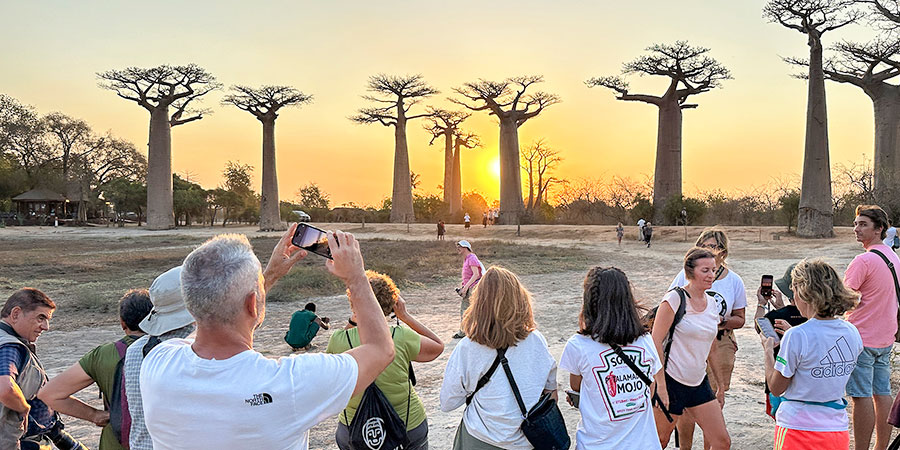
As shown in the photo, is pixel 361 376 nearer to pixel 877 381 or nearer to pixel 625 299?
pixel 625 299

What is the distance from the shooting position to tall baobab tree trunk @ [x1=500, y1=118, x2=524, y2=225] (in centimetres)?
5181

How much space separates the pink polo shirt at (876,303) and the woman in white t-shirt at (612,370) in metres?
2.20

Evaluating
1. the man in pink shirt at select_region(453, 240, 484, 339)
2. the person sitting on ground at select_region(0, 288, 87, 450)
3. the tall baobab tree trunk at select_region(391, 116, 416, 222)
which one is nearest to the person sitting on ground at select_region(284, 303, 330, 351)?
the man in pink shirt at select_region(453, 240, 484, 339)

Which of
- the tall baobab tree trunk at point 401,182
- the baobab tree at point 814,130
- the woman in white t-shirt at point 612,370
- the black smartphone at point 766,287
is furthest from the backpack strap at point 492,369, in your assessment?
the tall baobab tree trunk at point 401,182

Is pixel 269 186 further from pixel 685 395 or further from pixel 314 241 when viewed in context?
pixel 314 241

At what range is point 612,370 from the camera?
279 centimetres

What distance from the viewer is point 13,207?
57719mm

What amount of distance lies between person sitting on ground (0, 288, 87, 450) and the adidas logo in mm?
3952

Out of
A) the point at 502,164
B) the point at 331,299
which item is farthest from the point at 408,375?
the point at 502,164

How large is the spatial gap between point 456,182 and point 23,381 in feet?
216

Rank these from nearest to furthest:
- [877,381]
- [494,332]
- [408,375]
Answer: [494,332]
[408,375]
[877,381]

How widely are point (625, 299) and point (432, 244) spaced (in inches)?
1097

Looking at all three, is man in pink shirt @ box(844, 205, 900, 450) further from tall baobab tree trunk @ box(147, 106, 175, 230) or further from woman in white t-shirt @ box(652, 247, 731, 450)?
tall baobab tree trunk @ box(147, 106, 175, 230)

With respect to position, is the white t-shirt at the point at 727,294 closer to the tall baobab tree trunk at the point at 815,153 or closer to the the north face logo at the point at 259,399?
the the north face logo at the point at 259,399
